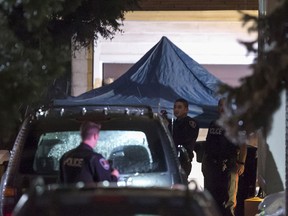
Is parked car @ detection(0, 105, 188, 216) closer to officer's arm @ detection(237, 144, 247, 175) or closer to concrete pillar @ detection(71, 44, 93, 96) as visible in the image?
officer's arm @ detection(237, 144, 247, 175)

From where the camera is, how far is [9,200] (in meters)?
7.83

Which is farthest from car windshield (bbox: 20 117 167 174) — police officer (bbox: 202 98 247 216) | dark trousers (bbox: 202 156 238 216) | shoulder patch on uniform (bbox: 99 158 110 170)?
dark trousers (bbox: 202 156 238 216)

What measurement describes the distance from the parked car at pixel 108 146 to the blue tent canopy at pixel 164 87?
4.61 metres

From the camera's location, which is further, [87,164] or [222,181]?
[222,181]

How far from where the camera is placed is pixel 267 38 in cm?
595

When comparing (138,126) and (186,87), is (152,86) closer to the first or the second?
(186,87)

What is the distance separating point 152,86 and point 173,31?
555 centimetres

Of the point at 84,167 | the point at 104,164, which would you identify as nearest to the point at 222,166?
Result: the point at 104,164

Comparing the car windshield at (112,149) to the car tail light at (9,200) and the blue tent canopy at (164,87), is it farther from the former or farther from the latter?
the blue tent canopy at (164,87)

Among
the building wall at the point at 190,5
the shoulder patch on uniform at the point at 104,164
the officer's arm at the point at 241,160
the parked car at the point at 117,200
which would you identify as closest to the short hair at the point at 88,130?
the shoulder patch on uniform at the point at 104,164

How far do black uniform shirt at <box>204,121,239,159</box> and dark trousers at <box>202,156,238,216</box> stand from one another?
100mm

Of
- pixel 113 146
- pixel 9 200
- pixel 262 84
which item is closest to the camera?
pixel 262 84

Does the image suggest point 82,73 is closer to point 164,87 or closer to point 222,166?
point 164,87

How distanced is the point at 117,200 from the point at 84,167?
2.11 metres
